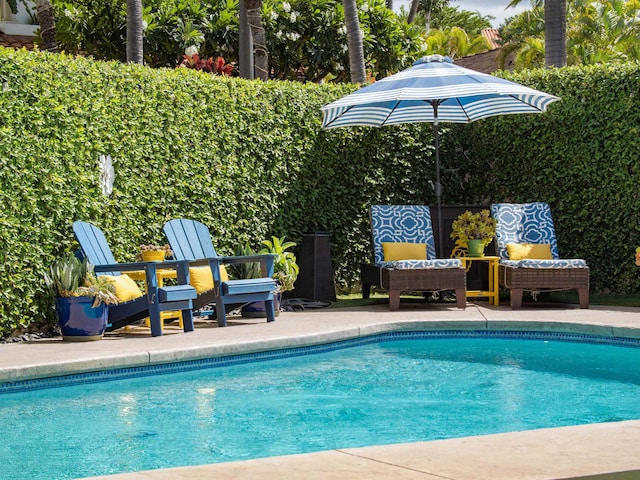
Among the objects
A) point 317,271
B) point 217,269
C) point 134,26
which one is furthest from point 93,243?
point 134,26

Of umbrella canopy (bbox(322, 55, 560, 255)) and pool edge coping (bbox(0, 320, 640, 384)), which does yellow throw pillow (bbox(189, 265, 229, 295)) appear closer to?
pool edge coping (bbox(0, 320, 640, 384))

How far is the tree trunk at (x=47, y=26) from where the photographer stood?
12680 mm

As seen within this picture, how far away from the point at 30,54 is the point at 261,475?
6068 millimetres

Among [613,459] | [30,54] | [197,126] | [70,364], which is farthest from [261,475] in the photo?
[197,126]

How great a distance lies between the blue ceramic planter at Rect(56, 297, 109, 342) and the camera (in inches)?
315

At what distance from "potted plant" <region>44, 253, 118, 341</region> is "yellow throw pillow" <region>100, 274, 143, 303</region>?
18cm

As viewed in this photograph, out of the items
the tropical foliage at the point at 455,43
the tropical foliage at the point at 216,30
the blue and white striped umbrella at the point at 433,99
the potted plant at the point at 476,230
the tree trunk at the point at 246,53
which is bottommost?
the potted plant at the point at 476,230

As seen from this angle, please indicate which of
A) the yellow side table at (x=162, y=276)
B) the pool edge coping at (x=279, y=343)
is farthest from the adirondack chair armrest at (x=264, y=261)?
the pool edge coping at (x=279, y=343)

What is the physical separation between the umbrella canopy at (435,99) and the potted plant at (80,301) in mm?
3553

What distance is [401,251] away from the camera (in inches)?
423

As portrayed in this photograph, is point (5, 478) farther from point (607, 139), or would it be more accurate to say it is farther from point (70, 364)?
point (607, 139)

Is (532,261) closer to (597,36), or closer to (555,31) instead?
(555,31)

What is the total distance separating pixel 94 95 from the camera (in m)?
8.90

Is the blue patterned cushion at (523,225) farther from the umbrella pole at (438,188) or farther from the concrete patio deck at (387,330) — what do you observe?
the concrete patio deck at (387,330)
